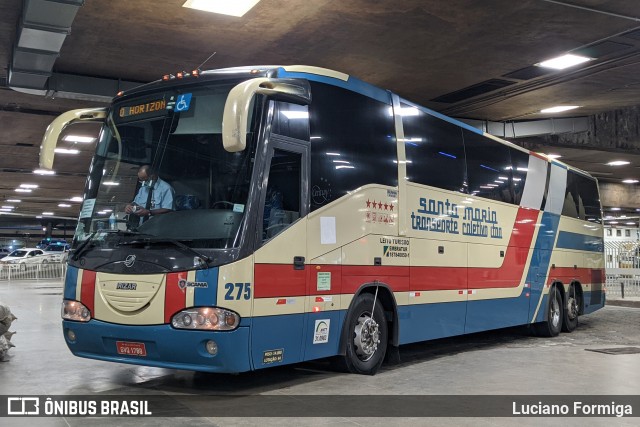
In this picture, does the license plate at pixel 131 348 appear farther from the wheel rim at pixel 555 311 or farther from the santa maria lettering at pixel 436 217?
the wheel rim at pixel 555 311

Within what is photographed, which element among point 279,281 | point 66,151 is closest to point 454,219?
point 279,281

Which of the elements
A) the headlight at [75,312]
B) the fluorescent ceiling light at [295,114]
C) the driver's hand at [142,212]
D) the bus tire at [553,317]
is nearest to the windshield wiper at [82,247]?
the headlight at [75,312]

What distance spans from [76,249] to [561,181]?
10.9m

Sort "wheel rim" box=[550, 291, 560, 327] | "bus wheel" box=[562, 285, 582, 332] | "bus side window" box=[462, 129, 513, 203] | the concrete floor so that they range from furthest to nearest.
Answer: "bus wheel" box=[562, 285, 582, 332]
"wheel rim" box=[550, 291, 560, 327]
"bus side window" box=[462, 129, 513, 203]
the concrete floor

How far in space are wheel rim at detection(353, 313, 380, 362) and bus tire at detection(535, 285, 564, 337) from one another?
6.40m

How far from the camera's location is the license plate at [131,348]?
671 centimetres

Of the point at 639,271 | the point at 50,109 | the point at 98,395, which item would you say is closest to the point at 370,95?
the point at 98,395

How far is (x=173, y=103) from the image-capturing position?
7285 mm

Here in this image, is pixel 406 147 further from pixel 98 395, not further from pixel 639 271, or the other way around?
pixel 639 271

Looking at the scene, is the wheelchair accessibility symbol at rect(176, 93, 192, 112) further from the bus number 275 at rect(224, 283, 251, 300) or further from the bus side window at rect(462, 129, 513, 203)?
the bus side window at rect(462, 129, 513, 203)

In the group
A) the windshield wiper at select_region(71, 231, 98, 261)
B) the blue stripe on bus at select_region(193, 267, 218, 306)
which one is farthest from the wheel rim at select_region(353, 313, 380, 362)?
the windshield wiper at select_region(71, 231, 98, 261)

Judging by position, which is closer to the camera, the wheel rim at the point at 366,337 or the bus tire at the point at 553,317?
the wheel rim at the point at 366,337

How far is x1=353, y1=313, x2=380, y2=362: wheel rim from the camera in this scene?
26.8 feet

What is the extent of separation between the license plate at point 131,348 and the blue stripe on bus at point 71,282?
0.89m
